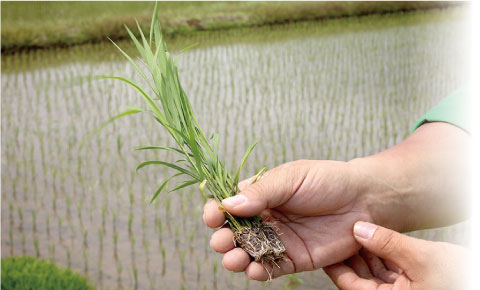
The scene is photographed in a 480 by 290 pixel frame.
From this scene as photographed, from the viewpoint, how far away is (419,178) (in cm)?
154

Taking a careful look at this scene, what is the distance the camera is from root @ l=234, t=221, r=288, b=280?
122 cm

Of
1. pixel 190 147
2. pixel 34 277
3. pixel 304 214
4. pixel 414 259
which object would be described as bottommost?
pixel 34 277

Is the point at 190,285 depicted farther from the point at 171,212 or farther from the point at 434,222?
the point at 434,222

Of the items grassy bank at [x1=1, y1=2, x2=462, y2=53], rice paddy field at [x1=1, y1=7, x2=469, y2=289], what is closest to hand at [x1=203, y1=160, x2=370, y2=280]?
rice paddy field at [x1=1, y1=7, x2=469, y2=289]

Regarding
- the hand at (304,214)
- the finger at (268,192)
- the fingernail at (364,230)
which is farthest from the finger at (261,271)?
the fingernail at (364,230)

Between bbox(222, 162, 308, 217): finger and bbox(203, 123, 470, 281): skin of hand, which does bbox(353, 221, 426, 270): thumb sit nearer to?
bbox(203, 123, 470, 281): skin of hand

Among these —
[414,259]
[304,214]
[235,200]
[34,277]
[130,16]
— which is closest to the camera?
[235,200]

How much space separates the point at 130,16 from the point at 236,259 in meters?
6.31

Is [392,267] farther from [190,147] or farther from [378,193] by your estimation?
[190,147]

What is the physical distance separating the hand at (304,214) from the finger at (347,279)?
0.05m

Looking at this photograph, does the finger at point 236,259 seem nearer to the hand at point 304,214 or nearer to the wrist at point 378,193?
the hand at point 304,214

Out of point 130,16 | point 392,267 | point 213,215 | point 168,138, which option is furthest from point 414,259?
point 130,16

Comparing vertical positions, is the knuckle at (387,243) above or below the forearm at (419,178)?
below

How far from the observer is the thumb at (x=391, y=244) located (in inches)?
52.1
